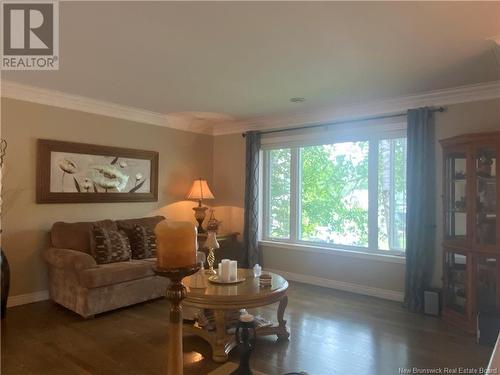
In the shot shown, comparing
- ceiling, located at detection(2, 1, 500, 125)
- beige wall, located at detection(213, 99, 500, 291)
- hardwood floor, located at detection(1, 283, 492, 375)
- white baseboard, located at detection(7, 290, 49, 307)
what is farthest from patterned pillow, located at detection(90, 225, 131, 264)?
beige wall, located at detection(213, 99, 500, 291)

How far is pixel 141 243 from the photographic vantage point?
4.34 m

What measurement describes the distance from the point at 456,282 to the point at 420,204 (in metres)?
0.90

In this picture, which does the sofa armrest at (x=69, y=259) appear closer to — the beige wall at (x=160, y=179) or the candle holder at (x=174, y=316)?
the beige wall at (x=160, y=179)

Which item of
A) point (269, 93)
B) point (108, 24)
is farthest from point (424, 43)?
point (108, 24)

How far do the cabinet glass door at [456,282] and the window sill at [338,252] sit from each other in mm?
605

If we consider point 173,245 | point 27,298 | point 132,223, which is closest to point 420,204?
point 132,223

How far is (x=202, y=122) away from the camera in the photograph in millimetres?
5770

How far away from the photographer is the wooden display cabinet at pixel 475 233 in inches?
128

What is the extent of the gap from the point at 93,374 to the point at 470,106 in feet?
14.5

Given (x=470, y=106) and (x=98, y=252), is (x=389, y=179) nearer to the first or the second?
(x=470, y=106)

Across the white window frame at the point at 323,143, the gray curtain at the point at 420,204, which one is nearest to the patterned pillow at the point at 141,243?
the white window frame at the point at 323,143

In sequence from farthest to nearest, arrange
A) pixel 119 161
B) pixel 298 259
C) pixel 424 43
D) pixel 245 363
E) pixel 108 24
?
pixel 298 259 < pixel 119 161 < pixel 424 43 < pixel 108 24 < pixel 245 363

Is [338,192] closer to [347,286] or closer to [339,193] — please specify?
[339,193]

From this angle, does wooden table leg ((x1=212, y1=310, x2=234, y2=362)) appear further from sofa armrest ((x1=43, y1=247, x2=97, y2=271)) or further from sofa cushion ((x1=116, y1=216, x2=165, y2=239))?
sofa cushion ((x1=116, y1=216, x2=165, y2=239))
